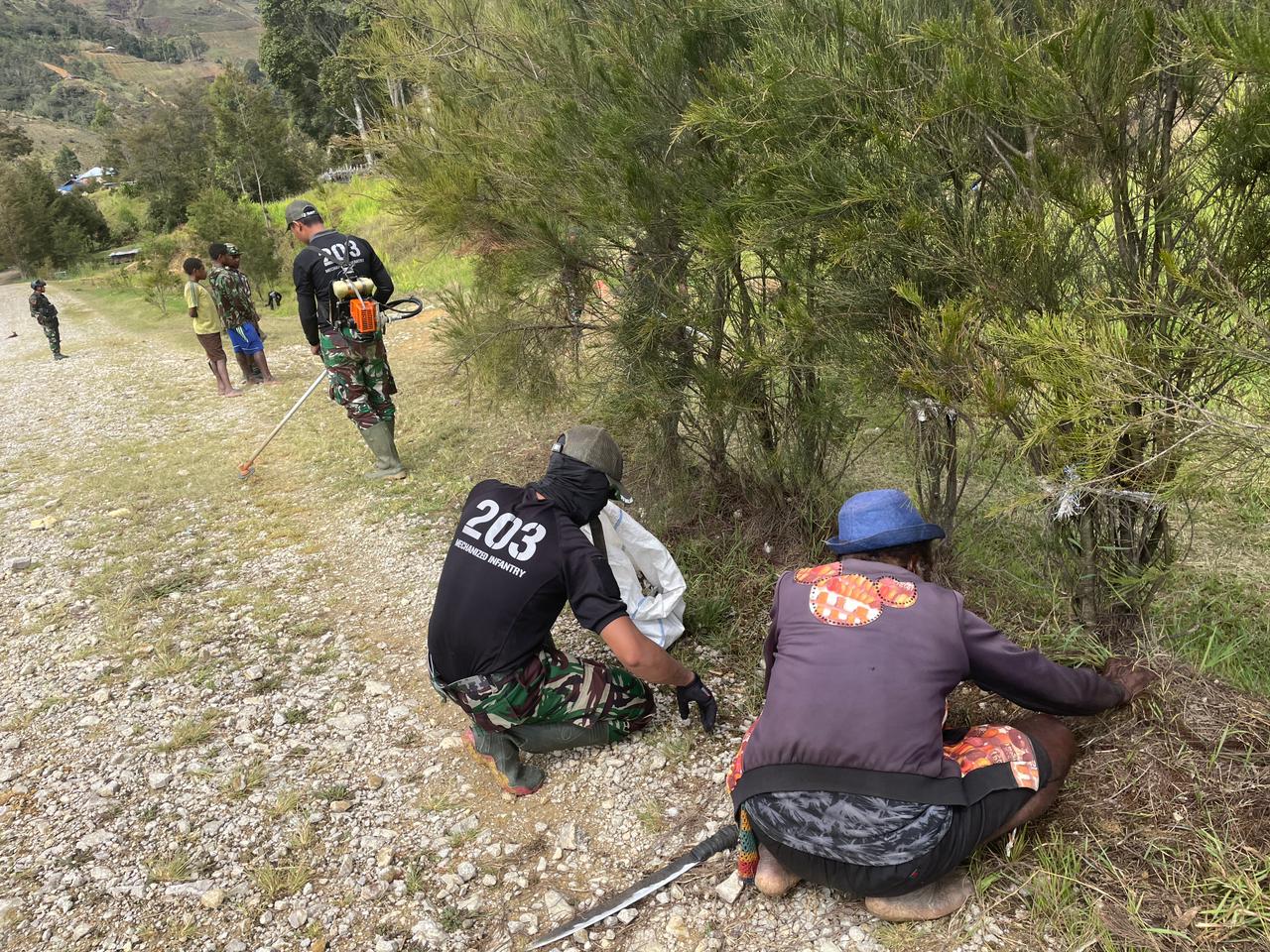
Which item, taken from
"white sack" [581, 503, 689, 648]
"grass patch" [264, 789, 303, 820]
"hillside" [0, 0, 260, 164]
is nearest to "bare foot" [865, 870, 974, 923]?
"white sack" [581, 503, 689, 648]

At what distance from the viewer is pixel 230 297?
8688 mm

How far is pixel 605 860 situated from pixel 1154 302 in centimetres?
218

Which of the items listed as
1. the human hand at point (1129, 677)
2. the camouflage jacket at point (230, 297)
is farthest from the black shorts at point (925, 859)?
the camouflage jacket at point (230, 297)

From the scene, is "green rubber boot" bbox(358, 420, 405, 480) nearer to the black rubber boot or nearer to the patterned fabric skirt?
the black rubber boot

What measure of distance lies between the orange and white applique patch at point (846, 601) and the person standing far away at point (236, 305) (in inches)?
328

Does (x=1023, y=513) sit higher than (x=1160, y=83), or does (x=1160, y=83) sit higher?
(x=1160, y=83)

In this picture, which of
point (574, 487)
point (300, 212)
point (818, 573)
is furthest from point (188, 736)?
point (300, 212)

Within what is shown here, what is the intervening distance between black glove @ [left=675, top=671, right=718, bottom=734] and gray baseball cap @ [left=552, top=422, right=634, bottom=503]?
76 centimetres

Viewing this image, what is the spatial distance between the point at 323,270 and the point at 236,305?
4.06 meters

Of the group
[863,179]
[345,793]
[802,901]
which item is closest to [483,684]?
[345,793]

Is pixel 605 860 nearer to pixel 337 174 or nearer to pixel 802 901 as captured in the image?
pixel 802 901

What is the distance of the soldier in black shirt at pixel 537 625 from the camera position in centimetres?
264

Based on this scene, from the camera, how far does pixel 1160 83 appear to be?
6.73 ft

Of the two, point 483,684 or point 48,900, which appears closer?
point 48,900
